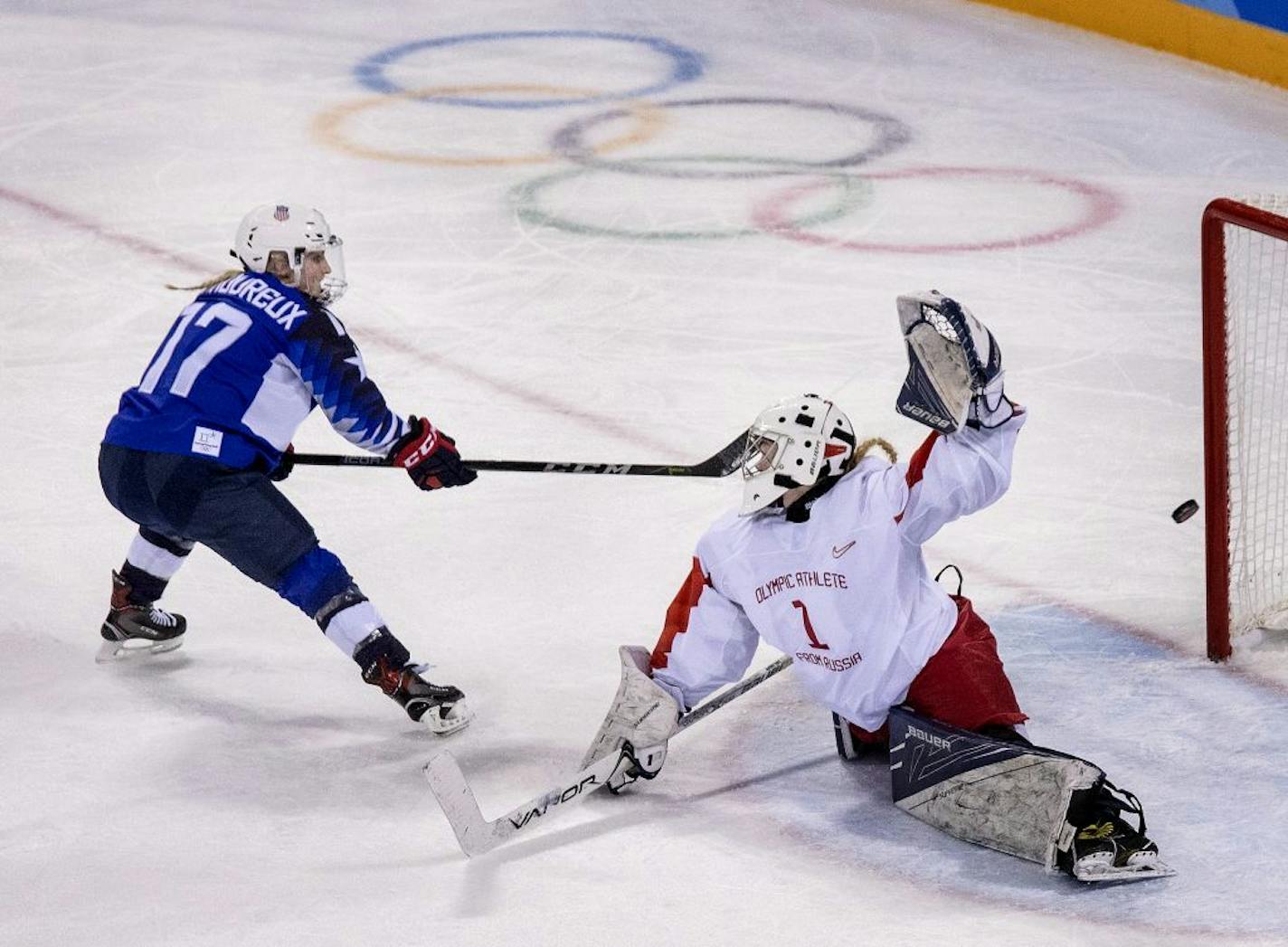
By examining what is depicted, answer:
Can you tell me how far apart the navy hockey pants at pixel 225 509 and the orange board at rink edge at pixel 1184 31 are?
5.22m

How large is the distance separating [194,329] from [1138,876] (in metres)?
1.86

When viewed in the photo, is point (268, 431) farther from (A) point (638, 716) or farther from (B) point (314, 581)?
(A) point (638, 716)

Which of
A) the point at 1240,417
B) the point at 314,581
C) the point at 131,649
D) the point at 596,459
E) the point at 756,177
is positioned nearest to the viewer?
the point at 314,581

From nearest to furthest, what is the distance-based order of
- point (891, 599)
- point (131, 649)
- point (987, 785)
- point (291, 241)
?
1. point (987, 785)
2. point (891, 599)
3. point (291, 241)
4. point (131, 649)

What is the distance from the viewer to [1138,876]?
2.77 meters

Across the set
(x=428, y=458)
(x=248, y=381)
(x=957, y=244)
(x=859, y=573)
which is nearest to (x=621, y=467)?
(x=428, y=458)

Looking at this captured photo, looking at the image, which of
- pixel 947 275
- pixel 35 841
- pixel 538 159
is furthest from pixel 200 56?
pixel 35 841

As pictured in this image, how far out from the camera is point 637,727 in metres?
3.10

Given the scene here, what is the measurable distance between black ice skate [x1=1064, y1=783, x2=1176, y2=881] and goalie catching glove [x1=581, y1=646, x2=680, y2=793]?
687 millimetres

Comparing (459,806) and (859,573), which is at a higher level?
(859,573)

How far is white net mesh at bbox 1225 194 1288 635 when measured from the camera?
11.7 ft

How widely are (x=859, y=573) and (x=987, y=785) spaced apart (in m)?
0.37

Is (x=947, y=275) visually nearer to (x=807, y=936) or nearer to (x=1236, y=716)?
(x=1236, y=716)

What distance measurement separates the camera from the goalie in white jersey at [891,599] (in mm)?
2842
